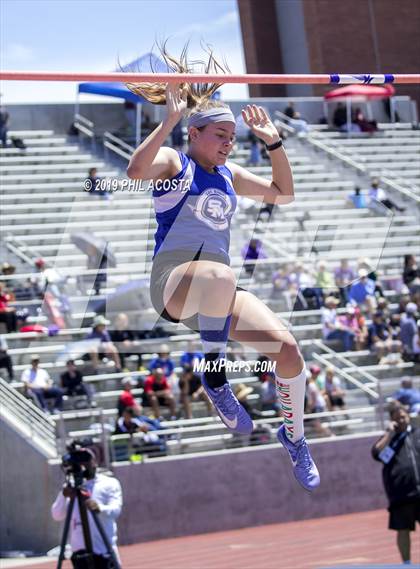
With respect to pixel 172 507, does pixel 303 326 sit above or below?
above

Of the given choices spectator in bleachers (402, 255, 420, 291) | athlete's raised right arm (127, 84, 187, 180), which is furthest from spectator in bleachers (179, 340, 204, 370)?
athlete's raised right arm (127, 84, 187, 180)

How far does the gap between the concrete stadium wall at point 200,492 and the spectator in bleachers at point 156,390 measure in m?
0.69

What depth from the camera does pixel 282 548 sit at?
528 inches

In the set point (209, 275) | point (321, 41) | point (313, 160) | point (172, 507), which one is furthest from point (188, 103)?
point (321, 41)

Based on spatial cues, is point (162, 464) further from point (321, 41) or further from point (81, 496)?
point (321, 41)

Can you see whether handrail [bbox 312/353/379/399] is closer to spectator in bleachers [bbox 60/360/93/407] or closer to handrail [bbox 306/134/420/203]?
spectator in bleachers [bbox 60/360/93/407]

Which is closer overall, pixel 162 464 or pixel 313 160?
pixel 162 464

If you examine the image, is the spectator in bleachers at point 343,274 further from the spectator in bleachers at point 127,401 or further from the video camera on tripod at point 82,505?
the video camera on tripod at point 82,505

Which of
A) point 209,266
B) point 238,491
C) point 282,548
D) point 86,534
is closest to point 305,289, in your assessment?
point 238,491

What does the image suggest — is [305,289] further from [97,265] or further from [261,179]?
[261,179]

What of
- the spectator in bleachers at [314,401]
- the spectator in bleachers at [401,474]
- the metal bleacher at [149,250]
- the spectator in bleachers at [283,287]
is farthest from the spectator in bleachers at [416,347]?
the spectator in bleachers at [401,474]

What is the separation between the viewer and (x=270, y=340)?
506cm

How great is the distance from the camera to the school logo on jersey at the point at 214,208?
16.8ft

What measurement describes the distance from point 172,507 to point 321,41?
14.7m
